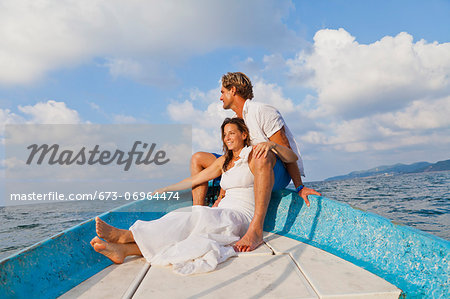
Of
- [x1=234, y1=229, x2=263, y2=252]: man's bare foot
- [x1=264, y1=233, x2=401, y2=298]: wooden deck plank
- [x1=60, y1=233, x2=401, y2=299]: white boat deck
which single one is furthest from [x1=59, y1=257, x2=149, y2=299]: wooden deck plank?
[x1=264, y1=233, x2=401, y2=298]: wooden deck plank

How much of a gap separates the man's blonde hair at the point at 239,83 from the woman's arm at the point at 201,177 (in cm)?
68

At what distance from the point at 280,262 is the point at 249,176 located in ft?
2.48

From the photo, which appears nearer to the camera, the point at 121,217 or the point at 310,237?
the point at 310,237

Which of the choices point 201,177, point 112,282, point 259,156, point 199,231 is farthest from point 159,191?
point 112,282

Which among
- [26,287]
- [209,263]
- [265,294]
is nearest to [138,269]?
[209,263]

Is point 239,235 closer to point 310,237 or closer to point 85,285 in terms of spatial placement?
point 310,237

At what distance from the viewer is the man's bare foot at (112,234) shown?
158 cm

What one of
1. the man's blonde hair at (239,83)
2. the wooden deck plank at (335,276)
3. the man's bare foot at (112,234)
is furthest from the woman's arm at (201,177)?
the man's bare foot at (112,234)

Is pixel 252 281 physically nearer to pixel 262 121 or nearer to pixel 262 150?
pixel 262 150

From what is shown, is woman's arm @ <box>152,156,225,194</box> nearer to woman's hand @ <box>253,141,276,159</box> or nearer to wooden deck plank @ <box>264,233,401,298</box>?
woman's hand @ <box>253,141,276,159</box>

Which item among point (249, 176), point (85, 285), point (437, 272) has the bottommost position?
point (85, 285)

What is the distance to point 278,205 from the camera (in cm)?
245

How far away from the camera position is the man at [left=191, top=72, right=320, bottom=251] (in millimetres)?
1933

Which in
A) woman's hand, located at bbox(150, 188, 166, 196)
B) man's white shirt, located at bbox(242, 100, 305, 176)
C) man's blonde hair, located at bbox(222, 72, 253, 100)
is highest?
man's blonde hair, located at bbox(222, 72, 253, 100)
